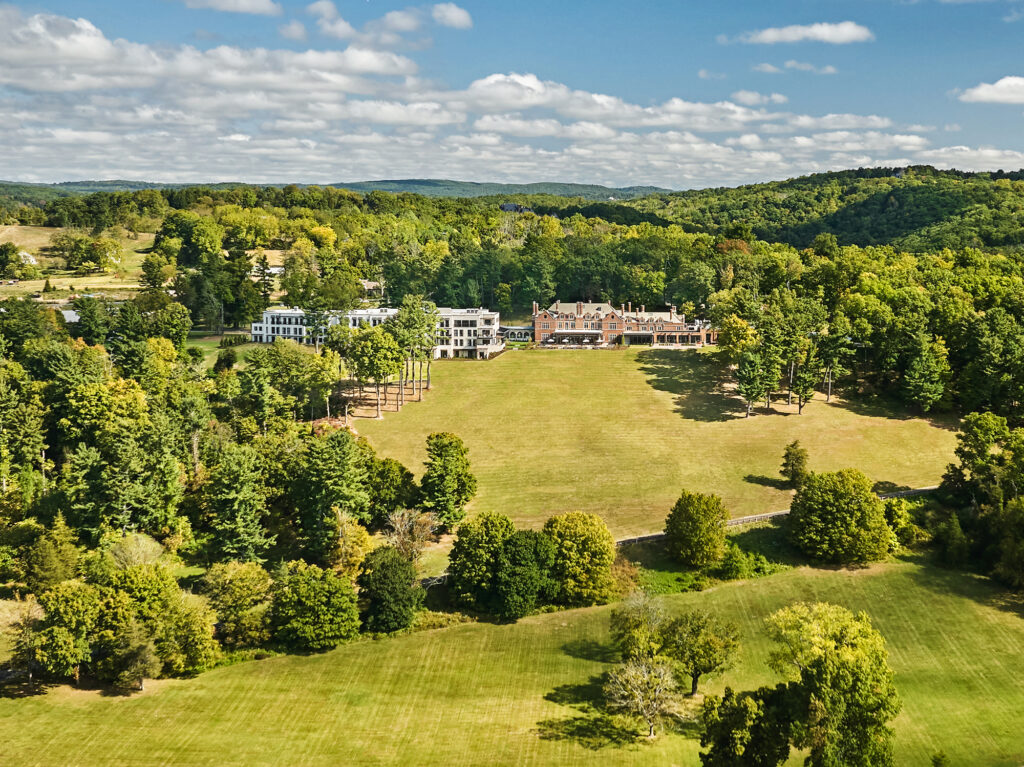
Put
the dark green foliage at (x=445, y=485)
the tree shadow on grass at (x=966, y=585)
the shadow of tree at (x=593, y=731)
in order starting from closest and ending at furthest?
the shadow of tree at (x=593, y=731)
the tree shadow on grass at (x=966, y=585)
the dark green foliage at (x=445, y=485)

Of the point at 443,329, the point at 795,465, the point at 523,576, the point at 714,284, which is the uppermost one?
the point at 714,284

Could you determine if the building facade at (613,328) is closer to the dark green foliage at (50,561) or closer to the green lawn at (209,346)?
the green lawn at (209,346)

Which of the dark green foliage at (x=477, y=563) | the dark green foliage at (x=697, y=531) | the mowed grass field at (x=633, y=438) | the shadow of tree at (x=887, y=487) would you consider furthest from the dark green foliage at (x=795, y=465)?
the dark green foliage at (x=477, y=563)

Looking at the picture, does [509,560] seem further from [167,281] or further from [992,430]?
[167,281]

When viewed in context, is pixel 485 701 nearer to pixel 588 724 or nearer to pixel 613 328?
pixel 588 724

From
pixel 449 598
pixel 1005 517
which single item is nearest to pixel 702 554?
pixel 449 598

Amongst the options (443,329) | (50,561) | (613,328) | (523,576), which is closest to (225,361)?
(443,329)
